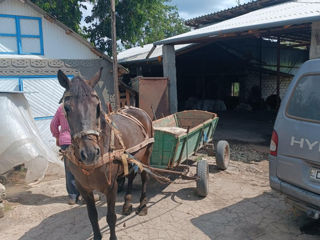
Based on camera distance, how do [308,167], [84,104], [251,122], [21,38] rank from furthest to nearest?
[251,122] → [21,38] → [308,167] → [84,104]

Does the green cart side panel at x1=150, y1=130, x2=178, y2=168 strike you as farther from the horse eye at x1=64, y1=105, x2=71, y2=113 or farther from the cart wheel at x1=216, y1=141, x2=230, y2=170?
the horse eye at x1=64, y1=105, x2=71, y2=113

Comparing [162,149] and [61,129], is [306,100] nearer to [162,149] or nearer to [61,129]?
[162,149]

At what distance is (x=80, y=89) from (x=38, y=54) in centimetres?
782

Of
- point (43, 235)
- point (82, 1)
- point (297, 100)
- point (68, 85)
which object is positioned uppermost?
point (82, 1)

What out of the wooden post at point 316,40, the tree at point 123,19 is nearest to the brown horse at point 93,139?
the wooden post at point 316,40

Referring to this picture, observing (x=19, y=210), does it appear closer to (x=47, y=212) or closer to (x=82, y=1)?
(x=47, y=212)

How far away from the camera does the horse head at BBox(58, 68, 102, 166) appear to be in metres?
2.60

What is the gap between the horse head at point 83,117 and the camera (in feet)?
8.54

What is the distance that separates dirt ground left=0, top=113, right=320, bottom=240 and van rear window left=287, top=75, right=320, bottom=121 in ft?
5.46

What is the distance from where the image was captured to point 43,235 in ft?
13.1

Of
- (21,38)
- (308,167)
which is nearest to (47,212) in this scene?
(308,167)

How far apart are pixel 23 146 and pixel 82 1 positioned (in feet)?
39.9

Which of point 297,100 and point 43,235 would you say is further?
point 43,235

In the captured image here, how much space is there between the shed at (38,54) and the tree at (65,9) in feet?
19.0
